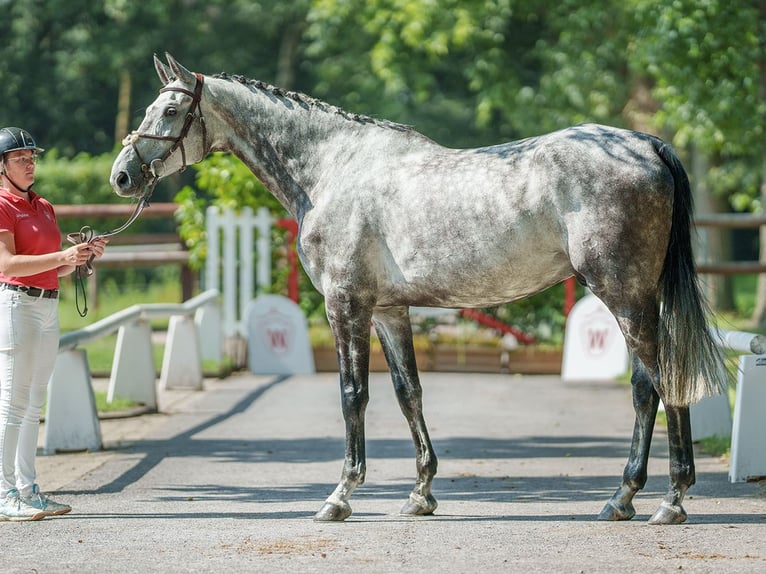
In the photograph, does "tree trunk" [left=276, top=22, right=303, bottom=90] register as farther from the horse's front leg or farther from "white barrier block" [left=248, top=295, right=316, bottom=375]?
the horse's front leg

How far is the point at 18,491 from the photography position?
706 cm

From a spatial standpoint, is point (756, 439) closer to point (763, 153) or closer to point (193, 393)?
point (193, 393)

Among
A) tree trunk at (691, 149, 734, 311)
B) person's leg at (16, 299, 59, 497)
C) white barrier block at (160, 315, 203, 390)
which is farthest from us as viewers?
tree trunk at (691, 149, 734, 311)

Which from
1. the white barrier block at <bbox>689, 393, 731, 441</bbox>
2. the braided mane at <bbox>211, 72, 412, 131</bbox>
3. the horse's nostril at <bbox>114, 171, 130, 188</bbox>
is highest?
the braided mane at <bbox>211, 72, 412, 131</bbox>

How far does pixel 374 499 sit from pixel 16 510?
2.00 meters

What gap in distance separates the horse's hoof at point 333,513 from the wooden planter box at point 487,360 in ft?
28.8

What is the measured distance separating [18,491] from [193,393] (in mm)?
6508

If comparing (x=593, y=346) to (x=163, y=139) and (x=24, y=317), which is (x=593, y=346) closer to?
(x=163, y=139)

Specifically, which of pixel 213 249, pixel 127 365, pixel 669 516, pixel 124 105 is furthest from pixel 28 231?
pixel 124 105

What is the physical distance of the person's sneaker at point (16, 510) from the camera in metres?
6.95

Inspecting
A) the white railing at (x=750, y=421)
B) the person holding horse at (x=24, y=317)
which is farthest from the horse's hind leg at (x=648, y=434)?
the person holding horse at (x=24, y=317)

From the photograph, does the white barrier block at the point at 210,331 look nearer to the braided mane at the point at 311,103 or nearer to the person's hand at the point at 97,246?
the braided mane at the point at 311,103

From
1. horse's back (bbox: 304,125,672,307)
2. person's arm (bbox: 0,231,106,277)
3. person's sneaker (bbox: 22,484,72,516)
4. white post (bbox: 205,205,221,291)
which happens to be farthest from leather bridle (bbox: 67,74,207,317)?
white post (bbox: 205,205,221,291)

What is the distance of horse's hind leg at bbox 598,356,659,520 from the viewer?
679cm
